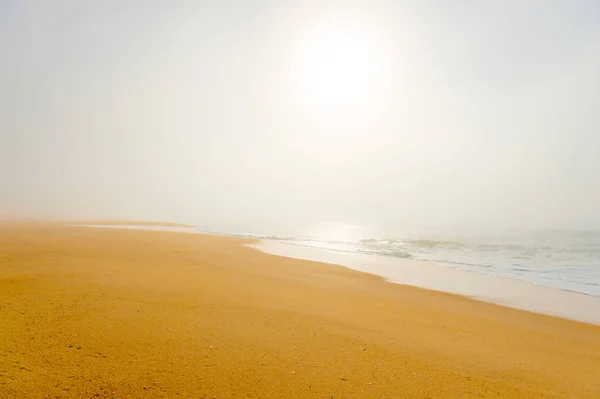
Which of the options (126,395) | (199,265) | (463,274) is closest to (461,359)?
(126,395)

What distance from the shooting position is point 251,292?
32.3 feet

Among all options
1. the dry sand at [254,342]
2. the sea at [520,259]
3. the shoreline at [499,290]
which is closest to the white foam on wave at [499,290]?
the shoreline at [499,290]

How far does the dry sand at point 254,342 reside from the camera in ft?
14.4

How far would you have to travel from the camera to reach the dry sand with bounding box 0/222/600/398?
14.4 feet

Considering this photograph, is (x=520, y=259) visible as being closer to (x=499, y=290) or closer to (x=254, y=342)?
(x=499, y=290)

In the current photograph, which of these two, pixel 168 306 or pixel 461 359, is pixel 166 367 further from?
pixel 461 359

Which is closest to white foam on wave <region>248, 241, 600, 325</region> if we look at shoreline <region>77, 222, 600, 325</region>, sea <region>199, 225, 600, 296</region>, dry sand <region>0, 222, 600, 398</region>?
shoreline <region>77, 222, 600, 325</region>

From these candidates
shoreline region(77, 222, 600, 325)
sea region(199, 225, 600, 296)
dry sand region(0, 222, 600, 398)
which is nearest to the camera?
dry sand region(0, 222, 600, 398)

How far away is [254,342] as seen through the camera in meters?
5.95

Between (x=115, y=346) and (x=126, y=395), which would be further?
(x=115, y=346)

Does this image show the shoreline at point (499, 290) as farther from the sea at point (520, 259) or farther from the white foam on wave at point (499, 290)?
the sea at point (520, 259)

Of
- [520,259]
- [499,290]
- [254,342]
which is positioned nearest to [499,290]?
[499,290]

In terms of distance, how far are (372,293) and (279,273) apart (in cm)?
394

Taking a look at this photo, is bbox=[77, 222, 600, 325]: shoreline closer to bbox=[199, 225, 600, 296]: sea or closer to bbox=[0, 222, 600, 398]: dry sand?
bbox=[199, 225, 600, 296]: sea
